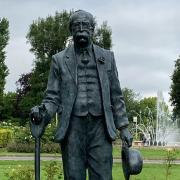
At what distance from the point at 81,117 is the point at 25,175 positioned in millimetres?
6075

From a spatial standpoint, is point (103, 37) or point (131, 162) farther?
point (103, 37)

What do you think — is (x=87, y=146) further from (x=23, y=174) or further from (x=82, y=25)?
(x=23, y=174)

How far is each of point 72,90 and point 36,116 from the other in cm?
48

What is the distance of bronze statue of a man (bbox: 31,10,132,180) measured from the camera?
6824mm

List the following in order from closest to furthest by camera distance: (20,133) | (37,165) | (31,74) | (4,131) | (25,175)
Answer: (37,165)
(25,175)
(20,133)
(4,131)
(31,74)

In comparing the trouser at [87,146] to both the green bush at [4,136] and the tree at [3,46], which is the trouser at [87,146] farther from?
the tree at [3,46]

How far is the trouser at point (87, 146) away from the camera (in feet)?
22.4

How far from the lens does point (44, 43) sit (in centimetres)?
6569

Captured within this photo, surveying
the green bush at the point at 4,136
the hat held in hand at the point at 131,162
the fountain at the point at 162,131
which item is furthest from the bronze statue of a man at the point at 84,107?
the fountain at the point at 162,131

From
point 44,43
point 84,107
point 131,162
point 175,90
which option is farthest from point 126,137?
point 175,90

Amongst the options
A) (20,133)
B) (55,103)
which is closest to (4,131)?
(20,133)

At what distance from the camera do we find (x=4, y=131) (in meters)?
40.8

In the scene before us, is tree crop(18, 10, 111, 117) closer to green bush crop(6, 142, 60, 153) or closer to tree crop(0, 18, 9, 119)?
tree crop(0, 18, 9, 119)

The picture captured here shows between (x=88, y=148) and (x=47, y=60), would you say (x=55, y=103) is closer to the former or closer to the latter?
(x=88, y=148)
